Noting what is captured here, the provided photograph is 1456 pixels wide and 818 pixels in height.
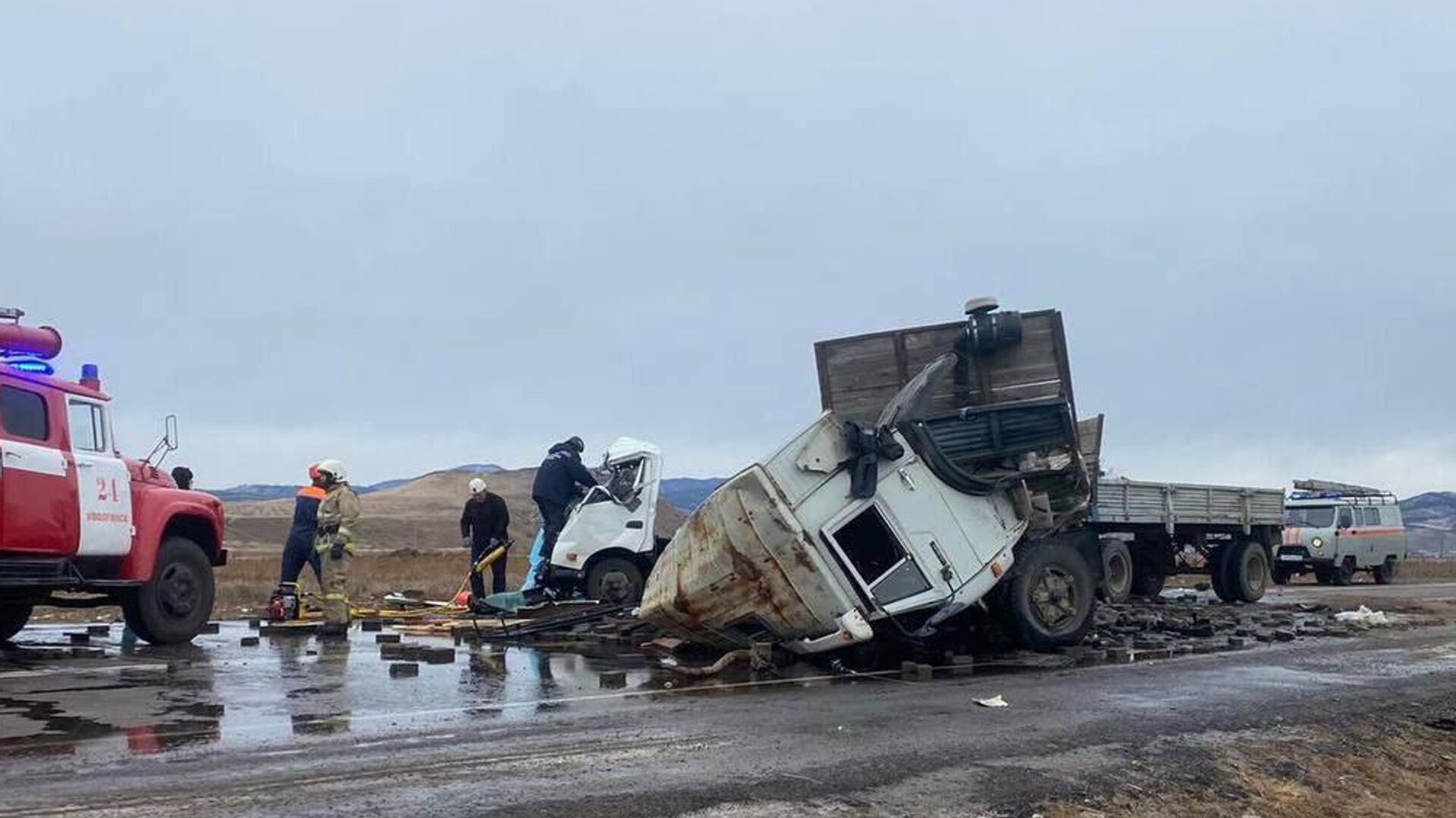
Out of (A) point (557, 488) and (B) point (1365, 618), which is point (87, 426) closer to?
(A) point (557, 488)

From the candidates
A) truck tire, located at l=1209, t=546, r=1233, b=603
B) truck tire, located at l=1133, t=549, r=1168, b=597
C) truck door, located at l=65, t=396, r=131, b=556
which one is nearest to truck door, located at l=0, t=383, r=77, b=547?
truck door, located at l=65, t=396, r=131, b=556

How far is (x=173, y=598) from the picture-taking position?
11750 mm

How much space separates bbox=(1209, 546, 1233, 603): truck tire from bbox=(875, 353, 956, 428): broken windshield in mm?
10727

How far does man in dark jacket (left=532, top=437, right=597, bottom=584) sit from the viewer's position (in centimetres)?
1584

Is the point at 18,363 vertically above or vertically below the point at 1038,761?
above

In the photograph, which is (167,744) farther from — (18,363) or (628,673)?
(18,363)

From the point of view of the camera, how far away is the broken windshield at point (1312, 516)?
95.8 feet

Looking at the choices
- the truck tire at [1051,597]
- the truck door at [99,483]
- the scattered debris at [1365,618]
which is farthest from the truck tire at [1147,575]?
the truck door at [99,483]

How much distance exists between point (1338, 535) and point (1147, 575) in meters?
11.3

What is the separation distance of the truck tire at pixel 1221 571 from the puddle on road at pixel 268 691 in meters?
12.7

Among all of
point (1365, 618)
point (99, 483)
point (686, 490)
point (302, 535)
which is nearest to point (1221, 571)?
point (1365, 618)

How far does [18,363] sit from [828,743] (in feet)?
25.2

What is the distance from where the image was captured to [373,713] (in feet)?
25.3

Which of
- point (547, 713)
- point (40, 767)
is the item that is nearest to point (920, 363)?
point (547, 713)
